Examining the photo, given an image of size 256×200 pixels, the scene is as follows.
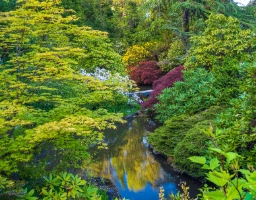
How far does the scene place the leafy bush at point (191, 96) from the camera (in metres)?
8.03

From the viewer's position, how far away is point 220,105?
772 centimetres

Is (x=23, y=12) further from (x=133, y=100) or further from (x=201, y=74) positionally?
(x=133, y=100)

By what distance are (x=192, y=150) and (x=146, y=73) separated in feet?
39.8

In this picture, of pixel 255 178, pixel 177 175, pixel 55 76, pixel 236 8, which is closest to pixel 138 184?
pixel 177 175

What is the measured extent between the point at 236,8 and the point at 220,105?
9.61 meters

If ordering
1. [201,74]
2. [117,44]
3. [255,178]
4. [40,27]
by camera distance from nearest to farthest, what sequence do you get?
[255,178] → [40,27] → [201,74] → [117,44]

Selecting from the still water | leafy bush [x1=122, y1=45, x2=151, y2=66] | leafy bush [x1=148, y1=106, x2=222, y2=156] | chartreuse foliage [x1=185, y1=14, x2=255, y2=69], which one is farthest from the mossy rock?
leafy bush [x1=122, y1=45, x2=151, y2=66]

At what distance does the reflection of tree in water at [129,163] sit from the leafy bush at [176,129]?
1.70ft

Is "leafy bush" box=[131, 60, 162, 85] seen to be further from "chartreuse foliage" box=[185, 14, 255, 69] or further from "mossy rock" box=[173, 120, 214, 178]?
"mossy rock" box=[173, 120, 214, 178]

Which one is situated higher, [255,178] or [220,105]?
[255,178]

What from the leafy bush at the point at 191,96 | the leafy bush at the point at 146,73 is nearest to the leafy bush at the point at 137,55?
the leafy bush at the point at 146,73

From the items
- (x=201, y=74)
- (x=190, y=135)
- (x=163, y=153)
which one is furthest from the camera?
(x=201, y=74)

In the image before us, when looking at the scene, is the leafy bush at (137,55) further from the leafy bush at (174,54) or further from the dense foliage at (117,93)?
the leafy bush at (174,54)

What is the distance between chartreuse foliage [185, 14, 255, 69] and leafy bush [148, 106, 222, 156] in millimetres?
2269
